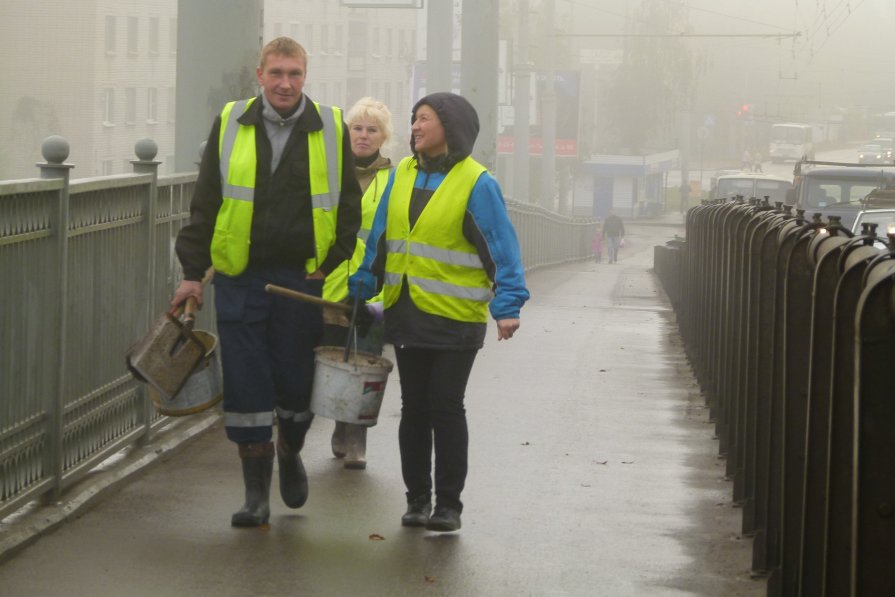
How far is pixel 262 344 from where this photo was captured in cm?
671

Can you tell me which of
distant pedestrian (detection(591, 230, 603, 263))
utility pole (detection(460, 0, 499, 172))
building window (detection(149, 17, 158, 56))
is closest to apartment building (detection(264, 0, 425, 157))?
distant pedestrian (detection(591, 230, 603, 263))

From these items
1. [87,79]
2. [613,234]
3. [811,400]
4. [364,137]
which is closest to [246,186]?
[364,137]

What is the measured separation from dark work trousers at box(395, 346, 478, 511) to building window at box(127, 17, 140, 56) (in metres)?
53.8

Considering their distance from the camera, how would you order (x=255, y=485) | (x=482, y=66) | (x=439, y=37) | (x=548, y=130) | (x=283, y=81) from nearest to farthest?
(x=283, y=81) < (x=255, y=485) < (x=482, y=66) < (x=439, y=37) < (x=548, y=130)

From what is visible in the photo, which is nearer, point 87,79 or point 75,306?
point 75,306

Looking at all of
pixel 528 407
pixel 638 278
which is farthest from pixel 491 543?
pixel 638 278

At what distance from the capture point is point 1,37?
56.2 metres

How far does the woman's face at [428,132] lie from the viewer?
6.78 meters

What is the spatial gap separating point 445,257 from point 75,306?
4.88 ft

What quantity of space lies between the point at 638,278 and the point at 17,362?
113 feet

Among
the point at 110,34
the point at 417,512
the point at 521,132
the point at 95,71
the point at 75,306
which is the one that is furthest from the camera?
the point at 110,34

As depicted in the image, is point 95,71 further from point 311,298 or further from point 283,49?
point 311,298

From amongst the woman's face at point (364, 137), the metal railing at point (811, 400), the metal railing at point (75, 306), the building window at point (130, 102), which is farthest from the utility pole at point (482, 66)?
the building window at point (130, 102)

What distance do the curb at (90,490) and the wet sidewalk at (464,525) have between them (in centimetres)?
2
